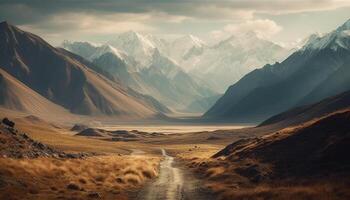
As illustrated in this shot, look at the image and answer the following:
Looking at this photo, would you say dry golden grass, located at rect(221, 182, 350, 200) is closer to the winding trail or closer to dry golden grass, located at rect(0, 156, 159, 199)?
the winding trail

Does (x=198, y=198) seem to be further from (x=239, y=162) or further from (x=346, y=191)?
(x=239, y=162)

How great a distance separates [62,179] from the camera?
57688 mm

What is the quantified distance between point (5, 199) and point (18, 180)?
7.48 m

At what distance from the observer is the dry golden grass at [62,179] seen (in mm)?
48781

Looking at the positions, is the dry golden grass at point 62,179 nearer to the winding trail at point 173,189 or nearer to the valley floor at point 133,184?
the valley floor at point 133,184

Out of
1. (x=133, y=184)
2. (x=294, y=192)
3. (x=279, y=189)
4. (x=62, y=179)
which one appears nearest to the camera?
(x=294, y=192)

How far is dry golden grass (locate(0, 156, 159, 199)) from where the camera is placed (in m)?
48.8

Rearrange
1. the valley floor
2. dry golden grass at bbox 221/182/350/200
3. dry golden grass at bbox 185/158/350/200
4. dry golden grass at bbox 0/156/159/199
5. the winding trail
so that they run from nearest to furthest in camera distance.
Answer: dry golden grass at bbox 221/182/350/200 < dry golden grass at bbox 185/158/350/200 < the valley floor < dry golden grass at bbox 0/156/159/199 < the winding trail

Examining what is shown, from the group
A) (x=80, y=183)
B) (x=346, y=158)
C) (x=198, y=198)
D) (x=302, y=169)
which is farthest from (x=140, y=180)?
(x=346, y=158)

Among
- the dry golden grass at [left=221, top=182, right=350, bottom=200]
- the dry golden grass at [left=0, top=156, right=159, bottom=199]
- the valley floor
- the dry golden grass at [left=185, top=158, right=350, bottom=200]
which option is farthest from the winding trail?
the dry golden grass at [left=221, top=182, right=350, bottom=200]

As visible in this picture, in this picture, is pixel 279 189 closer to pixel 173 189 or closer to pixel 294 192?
pixel 294 192

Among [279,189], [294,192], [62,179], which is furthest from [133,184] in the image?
[294,192]

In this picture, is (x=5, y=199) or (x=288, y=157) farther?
(x=288, y=157)

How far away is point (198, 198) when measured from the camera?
170 feet
